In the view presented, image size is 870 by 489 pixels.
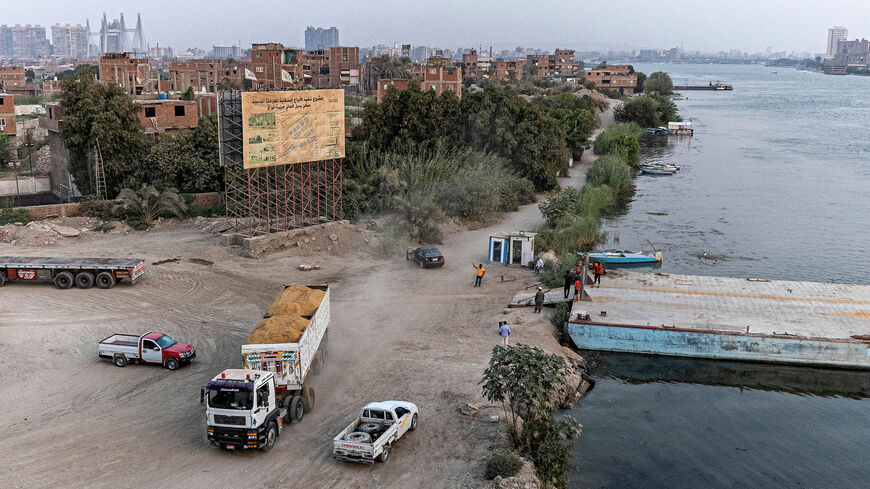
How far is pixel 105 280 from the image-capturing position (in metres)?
27.8

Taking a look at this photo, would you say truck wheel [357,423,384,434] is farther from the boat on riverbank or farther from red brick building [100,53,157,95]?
red brick building [100,53,157,95]

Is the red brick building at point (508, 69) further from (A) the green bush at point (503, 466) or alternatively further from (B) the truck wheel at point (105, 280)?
(A) the green bush at point (503, 466)

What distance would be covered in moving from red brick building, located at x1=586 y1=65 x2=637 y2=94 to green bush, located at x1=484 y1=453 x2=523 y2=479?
158 metres

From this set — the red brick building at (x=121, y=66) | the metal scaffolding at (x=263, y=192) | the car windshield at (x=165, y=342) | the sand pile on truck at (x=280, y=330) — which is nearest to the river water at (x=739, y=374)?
the sand pile on truck at (x=280, y=330)

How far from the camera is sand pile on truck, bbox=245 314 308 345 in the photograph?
1797cm

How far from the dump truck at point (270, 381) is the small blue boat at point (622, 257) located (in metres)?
16.9

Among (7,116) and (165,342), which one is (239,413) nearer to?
(165,342)

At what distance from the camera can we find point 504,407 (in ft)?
60.2

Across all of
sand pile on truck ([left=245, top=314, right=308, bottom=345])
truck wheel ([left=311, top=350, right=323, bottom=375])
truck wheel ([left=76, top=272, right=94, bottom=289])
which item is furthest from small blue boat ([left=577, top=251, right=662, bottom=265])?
truck wheel ([left=76, top=272, right=94, bottom=289])

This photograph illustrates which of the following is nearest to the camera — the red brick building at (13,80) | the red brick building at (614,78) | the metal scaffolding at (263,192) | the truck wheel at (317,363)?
the truck wheel at (317,363)

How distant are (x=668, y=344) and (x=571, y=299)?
3968 mm

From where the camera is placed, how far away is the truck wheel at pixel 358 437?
15945 mm

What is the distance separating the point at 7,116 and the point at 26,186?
22.1 metres

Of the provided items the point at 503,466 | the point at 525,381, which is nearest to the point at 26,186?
the point at 525,381
